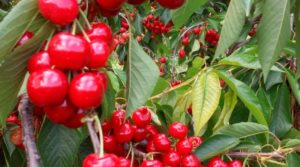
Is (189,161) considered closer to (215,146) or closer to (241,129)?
(215,146)

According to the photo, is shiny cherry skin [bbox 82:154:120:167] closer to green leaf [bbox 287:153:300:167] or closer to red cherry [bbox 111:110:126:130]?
red cherry [bbox 111:110:126:130]

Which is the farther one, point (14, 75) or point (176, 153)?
point (176, 153)

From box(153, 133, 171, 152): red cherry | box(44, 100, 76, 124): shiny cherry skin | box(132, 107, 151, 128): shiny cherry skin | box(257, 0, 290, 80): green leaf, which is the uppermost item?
box(257, 0, 290, 80): green leaf

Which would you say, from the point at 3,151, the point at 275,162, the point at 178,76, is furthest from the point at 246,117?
the point at 178,76

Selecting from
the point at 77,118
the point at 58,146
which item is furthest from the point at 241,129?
the point at 77,118

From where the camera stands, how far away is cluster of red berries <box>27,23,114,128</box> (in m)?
0.66

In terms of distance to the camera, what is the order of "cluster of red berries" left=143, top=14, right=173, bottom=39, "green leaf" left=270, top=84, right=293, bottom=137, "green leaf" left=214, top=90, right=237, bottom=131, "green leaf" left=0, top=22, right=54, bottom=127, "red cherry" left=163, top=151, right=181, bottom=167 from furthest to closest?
1. "cluster of red berries" left=143, top=14, right=173, bottom=39
2. "green leaf" left=270, top=84, right=293, bottom=137
3. "green leaf" left=214, top=90, right=237, bottom=131
4. "red cherry" left=163, top=151, right=181, bottom=167
5. "green leaf" left=0, top=22, right=54, bottom=127

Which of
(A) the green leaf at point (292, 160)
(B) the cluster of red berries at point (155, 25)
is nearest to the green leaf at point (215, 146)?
(A) the green leaf at point (292, 160)

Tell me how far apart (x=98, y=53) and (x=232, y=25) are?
41 cm

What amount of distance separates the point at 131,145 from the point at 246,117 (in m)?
0.80

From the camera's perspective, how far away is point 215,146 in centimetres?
118

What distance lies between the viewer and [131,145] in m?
1.07

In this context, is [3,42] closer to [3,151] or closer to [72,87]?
[72,87]

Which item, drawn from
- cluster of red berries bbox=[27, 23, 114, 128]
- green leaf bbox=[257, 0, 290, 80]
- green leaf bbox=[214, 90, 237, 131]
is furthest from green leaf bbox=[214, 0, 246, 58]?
green leaf bbox=[214, 90, 237, 131]
